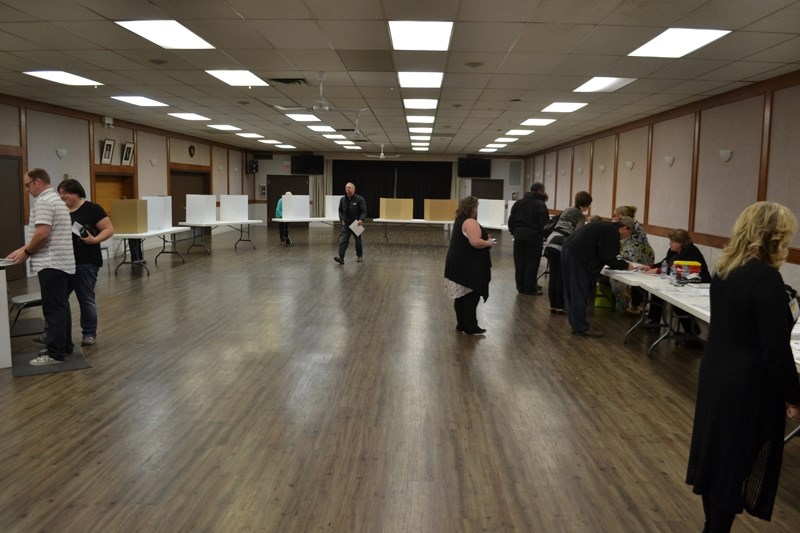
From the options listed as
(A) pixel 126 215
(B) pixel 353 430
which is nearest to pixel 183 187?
(A) pixel 126 215

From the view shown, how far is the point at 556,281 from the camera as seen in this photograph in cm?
698

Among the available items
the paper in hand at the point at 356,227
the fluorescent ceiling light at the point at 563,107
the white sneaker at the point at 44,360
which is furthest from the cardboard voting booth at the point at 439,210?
the white sneaker at the point at 44,360

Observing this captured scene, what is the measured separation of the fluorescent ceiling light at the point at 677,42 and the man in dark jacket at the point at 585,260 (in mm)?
1600

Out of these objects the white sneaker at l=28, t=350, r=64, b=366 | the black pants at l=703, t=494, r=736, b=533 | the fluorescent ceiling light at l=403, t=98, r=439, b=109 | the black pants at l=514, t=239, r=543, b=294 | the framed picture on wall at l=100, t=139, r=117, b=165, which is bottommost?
the white sneaker at l=28, t=350, r=64, b=366

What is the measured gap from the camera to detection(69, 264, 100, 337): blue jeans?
5.08 meters

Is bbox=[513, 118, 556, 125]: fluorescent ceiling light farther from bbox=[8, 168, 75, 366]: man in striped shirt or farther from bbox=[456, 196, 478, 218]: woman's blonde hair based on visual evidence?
bbox=[8, 168, 75, 366]: man in striped shirt

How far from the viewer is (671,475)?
3002 millimetres

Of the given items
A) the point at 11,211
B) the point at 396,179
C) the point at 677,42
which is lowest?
the point at 11,211

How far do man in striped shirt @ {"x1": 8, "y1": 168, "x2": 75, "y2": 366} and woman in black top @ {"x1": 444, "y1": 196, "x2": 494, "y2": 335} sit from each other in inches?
125

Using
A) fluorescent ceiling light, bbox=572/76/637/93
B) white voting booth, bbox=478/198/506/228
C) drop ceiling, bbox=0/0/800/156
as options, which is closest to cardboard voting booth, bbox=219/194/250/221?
drop ceiling, bbox=0/0/800/156

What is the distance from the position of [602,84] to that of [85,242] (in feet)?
19.7

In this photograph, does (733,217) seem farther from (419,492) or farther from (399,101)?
(419,492)

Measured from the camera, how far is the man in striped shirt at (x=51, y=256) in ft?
14.3

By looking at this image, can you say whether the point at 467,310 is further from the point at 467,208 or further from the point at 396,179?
the point at 396,179
